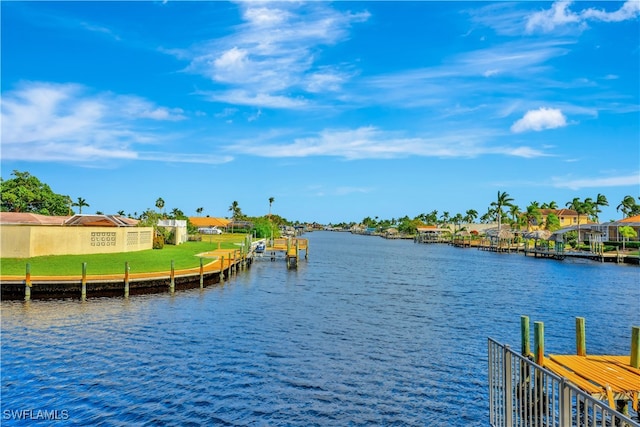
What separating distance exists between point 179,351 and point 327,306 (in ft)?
50.3

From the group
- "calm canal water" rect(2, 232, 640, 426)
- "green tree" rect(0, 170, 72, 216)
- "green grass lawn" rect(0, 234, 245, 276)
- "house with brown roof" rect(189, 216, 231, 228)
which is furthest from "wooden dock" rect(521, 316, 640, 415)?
"house with brown roof" rect(189, 216, 231, 228)

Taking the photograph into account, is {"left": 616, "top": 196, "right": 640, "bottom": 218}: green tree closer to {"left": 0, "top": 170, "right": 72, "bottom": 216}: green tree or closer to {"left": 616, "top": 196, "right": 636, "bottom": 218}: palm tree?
{"left": 616, "top": 196, "right": 636, "bottom": 218}: palm tree

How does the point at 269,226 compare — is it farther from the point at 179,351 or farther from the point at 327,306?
the point at 179,351

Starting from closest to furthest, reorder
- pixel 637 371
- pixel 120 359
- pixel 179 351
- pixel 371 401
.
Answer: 1. pixel 637 371
2. pixel 371 401
3. pixel 120 359
4. pixel 179 351

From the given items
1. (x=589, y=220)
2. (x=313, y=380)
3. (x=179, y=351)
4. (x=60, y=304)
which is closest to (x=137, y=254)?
(x=60, y=304)

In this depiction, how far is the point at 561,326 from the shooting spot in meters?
29.9

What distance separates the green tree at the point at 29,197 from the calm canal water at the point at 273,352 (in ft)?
199

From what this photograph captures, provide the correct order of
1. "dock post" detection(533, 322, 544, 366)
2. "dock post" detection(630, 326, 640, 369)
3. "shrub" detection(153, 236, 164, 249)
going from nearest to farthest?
1. "dock post" detection(630, 326, 640, 369)
2. "dock post" detection(533, 322, 544, 366)
3. "shrub" detection(153, 236, 164, 249)

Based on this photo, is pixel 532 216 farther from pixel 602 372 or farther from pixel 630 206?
pixel 602 372

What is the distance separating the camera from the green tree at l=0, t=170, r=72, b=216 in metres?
81.5

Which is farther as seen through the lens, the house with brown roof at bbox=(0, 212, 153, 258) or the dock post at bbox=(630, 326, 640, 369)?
the house with brown roof at bbox=(0, 212, 153, 258)

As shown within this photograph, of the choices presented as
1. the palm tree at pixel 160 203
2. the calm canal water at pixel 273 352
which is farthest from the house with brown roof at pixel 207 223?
the calm canal water at pixel 273 352

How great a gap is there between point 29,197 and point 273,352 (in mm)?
80316

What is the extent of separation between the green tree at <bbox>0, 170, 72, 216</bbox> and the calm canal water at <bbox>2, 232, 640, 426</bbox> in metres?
60.6
